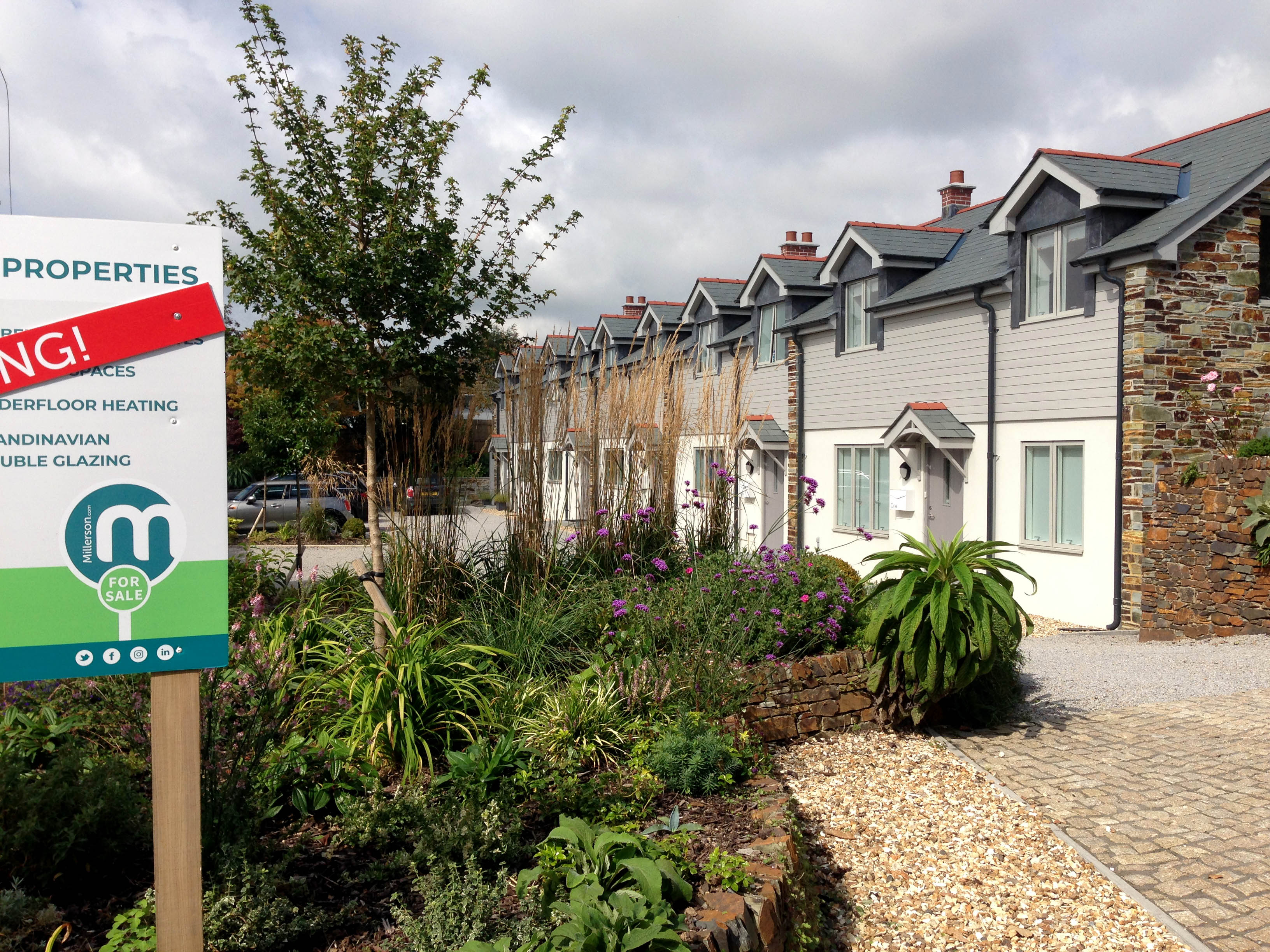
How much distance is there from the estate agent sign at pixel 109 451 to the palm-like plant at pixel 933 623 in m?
4.01

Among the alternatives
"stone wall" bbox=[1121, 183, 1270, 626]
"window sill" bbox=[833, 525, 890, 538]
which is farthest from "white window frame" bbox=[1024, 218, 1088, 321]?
"window sill" bbox=[833, 525, 890, 538]

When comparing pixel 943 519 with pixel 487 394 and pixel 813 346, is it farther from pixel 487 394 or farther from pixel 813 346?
pixel 487 394

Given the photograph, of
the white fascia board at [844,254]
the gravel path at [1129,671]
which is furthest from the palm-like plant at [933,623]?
the white fascia board at [844,254]

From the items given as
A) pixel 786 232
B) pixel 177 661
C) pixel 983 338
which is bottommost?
pixel 177 661

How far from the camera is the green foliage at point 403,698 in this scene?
13.5 feet

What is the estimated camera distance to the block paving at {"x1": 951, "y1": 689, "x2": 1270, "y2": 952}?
3.81m

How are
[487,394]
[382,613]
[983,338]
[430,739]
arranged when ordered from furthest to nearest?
1. [983,338]
2. [487,394]
3. [382,613]
4. [430,739]

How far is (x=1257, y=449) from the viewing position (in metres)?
9.92

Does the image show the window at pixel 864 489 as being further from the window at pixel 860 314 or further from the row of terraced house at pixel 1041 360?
the window at pixel 860 314

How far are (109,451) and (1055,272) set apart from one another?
11657 mm

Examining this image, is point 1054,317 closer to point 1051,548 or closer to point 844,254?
point 1051,548

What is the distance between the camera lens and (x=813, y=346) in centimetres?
1691

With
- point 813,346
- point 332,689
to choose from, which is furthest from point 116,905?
point 813,346

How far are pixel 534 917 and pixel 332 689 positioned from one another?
7.32ft
